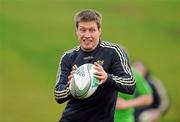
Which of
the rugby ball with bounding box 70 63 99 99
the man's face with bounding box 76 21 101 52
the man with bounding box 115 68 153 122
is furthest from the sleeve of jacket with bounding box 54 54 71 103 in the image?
the man with bounding box 115 68 153 122

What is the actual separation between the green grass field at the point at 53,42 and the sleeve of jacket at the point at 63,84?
6.27m

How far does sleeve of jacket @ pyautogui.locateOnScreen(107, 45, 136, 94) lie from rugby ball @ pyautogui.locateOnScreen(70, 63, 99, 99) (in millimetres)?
163

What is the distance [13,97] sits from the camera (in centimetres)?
1249

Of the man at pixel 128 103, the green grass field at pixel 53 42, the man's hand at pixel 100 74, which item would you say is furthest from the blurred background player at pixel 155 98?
the man's hand at pixel 100 74

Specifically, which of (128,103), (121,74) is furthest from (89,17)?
(128,103)

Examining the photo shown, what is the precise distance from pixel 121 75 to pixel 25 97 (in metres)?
6.80

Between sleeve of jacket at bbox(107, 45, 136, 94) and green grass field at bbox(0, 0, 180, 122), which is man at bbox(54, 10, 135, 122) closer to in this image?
sleeve of jacket at bbox(107, 45, 136, 94)

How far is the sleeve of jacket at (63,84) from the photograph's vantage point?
609 cm

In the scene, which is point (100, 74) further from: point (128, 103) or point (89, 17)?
point (128, 103)

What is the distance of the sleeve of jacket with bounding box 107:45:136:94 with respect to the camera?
234 inches

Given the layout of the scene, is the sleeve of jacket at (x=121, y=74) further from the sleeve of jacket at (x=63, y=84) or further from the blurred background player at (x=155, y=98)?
the blurred background player at (x=155, y=98)

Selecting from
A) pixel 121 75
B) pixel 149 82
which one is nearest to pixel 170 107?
pixel 149 82

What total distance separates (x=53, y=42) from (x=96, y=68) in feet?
22.8

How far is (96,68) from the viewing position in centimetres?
586
